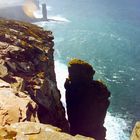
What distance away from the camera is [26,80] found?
→ 1545 inches

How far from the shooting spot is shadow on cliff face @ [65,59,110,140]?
5825 centimetres

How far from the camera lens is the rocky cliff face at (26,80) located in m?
27.9

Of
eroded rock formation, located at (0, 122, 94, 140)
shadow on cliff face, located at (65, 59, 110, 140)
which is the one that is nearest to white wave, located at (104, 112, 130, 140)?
shadow on cliff face, located at (65, 59, 110, 140)

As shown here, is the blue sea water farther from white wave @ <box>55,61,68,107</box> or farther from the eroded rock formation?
the eroded rock formation

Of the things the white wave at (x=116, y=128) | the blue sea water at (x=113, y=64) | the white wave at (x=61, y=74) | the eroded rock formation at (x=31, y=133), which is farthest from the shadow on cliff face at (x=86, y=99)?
the white wave at (x=61, y=74)

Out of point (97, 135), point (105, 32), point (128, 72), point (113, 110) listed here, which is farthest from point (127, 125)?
point (105, 32)

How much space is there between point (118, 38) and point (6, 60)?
506 feet

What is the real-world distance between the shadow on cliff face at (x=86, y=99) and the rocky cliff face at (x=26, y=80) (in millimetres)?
7699

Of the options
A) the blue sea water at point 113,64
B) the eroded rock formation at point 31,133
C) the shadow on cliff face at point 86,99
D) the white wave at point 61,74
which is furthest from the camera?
the white wave at point 61,74

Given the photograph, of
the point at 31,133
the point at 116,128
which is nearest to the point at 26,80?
the point at 31,133

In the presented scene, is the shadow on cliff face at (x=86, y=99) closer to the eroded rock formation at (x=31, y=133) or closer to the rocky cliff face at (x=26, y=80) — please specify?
the rocky cliff face at (x=26, y=80)

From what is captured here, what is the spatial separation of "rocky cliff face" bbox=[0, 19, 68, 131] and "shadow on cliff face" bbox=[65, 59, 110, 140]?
7.70m

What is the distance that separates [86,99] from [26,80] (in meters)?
21.6

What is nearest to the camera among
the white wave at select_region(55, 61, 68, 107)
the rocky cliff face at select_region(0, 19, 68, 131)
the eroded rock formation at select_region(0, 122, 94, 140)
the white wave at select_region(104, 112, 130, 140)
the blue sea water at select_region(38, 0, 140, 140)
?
the eroded rock formation at select_region(0, 122, 94, 140)
